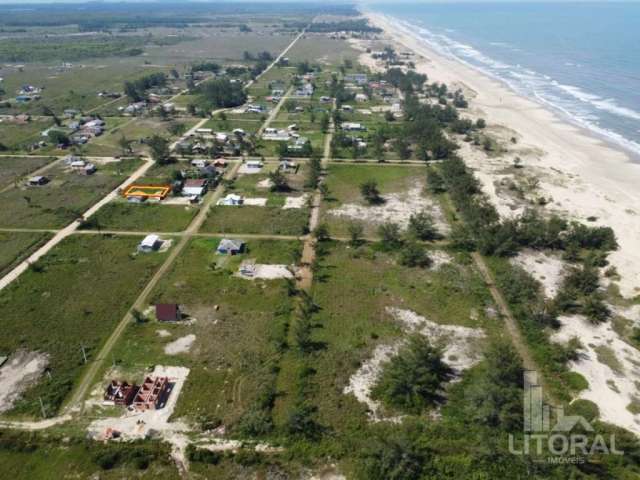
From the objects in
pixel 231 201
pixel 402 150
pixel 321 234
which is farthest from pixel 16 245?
pixel 402 150

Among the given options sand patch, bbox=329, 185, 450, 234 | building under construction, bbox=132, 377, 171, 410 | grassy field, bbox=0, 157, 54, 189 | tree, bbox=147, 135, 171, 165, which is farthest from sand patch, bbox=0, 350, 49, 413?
tree, bbox=147, 135, 171, 165

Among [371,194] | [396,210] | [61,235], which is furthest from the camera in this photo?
Result: [371,194]

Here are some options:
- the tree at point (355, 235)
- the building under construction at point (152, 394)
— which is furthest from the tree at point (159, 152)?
the building under construction at point (152, 394)

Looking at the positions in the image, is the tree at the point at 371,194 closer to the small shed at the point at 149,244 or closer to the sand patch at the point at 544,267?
the sand patch at the point at 544,267

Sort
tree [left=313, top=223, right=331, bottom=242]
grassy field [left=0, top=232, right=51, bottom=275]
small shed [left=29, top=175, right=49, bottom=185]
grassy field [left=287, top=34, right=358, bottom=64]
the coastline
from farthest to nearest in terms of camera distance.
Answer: grassy field [left=287, top=34, right=358, bottom=64] < small shed [left=29, top=175, right=49, bottom=185] < the coastline < tree [left=313, top=223, right=331, bottom=242] < grassy field [left=0, top=232, right=51, bottom=275]

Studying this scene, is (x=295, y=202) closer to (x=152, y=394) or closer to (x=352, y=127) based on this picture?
(x=152, y=394)

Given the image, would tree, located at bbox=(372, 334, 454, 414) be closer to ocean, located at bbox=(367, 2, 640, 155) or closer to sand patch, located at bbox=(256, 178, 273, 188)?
sand patch, located at bbox=(256, 178, 273, 188)
